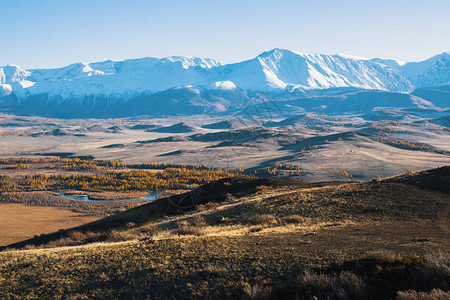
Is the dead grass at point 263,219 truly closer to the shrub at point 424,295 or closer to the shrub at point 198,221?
the shrub at point 198,221

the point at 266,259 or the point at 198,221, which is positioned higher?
the point at 266,259

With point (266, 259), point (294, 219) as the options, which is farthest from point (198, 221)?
point (266, 259)

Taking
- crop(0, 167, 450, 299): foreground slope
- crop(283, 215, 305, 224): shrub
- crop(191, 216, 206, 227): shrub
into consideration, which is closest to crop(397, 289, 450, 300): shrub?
crop(0, 167, 450, 299): foreground slope

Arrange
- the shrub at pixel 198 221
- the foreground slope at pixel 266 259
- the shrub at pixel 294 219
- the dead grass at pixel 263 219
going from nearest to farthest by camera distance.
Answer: the foreground slope at pixel 266 259, the shrub at pixel 294 219, the dead grass at pixel 263 219, the shrub at pixel 198 221

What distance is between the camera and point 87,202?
106562mm

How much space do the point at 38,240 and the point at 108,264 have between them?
2758 centimetres

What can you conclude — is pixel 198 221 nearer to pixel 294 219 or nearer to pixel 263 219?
pixel 263 219

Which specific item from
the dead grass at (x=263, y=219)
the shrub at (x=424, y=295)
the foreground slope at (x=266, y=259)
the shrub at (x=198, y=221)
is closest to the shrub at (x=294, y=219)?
the foreground slope at (x=266, y=259)

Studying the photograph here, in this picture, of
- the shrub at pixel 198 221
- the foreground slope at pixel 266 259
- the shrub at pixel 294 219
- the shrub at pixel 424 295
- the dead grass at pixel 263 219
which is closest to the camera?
the shrub at pixel 424 295

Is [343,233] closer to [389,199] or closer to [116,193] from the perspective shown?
[389,199]

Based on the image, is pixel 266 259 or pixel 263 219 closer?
pixel 266 259

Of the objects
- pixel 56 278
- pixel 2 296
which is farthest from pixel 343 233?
pixel 2 296

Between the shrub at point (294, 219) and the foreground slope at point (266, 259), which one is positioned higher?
the foreground slope at point (266, 259)

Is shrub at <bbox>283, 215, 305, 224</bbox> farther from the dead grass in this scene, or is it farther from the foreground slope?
the dead grass
